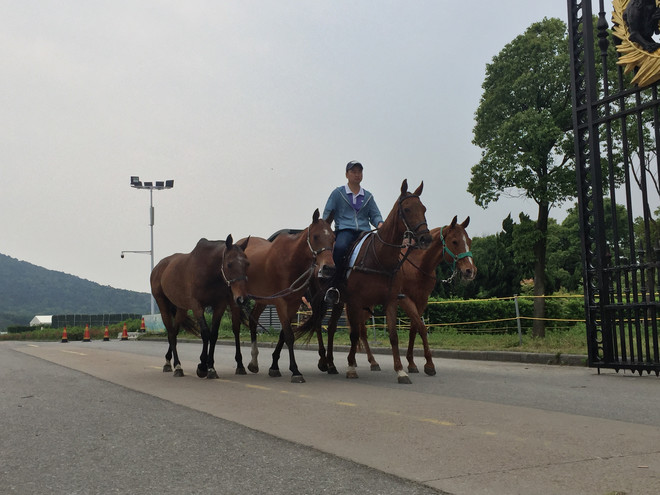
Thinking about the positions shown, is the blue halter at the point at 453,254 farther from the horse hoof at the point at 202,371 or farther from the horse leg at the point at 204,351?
the horse hoof at the point at 202,371

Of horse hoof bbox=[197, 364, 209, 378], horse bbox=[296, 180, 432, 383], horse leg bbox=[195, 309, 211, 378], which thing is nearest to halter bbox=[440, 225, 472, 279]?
horse bbox=[296, 180, 432, 383]

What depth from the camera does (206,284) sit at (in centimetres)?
1115

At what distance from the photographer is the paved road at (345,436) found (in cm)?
431

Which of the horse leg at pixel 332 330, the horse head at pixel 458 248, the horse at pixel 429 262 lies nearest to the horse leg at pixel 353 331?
the horse leg at pixel 332 330

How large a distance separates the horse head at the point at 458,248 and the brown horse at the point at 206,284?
338 cm

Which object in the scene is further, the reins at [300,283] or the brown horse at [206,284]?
the brown horse at [206,284]

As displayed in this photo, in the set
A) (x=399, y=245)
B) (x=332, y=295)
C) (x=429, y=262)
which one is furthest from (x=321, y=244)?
(x=429, y=262)

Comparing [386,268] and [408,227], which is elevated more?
[408,227]

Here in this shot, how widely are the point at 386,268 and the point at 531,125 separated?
1549 cm

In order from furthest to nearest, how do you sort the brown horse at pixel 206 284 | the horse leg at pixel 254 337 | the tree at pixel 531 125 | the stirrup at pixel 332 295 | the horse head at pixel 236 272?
1. the tree at pixel 531 125
2. the horse leg at pixel 254 337
3. the brown horse at pixel 206 284
4. the horse head at pixel 236 272
5. the stirrup at pixel 332 295

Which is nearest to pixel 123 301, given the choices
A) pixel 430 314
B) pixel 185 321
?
pixel 430 314

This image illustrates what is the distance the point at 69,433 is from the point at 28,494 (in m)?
2.06

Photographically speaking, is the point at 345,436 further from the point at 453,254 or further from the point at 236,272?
the point at 453,254

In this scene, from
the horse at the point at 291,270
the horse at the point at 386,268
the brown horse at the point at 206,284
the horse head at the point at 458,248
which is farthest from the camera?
the horse head at the point at 458,248
